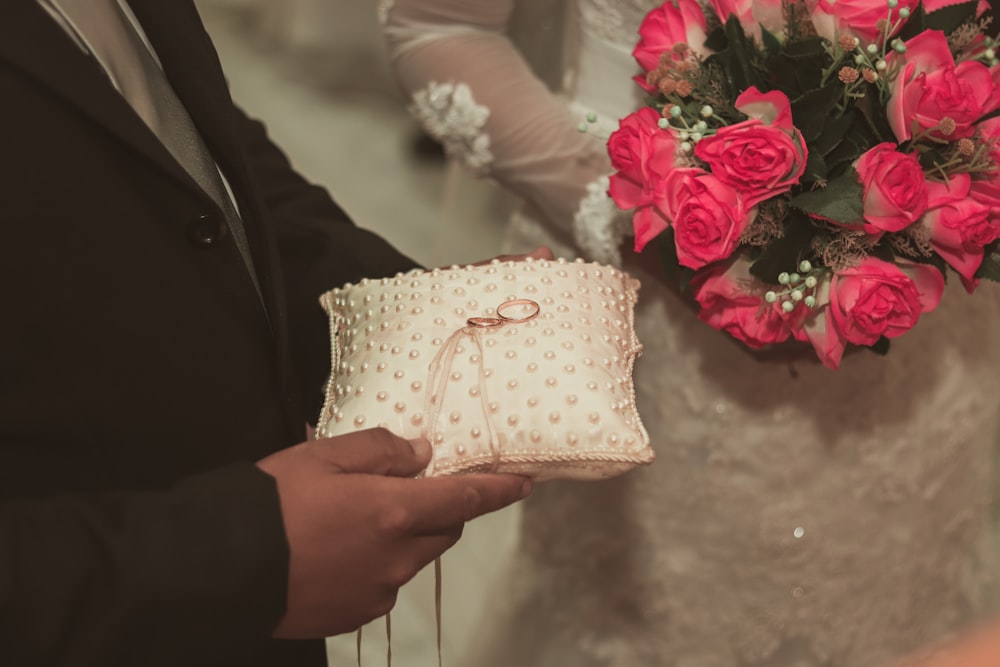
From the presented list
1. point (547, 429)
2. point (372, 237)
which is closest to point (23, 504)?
point (547, 429)

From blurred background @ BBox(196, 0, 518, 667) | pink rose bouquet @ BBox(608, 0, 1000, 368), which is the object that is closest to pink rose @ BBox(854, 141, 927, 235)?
pink rose bouquet @ BBox(608, 0, 1000, 368)

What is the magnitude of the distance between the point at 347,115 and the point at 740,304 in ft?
9.66

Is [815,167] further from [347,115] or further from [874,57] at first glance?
[347,115]

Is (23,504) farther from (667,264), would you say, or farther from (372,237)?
(667,264)

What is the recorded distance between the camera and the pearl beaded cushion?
2.92 ft

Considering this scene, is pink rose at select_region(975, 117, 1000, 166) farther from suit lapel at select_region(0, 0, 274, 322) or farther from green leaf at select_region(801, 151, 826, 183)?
suit lapel at select_region(0, 0, 274, 322)

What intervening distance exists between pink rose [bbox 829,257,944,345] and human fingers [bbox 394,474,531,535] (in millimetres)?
384

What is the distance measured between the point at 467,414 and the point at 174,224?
0.32m

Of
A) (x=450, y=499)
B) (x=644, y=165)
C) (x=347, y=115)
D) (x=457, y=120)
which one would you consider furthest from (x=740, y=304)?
(x=347, y=115)

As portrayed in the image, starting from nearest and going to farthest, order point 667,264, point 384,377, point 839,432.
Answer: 1. point 384,377
2. point 667,264
3. point 839,432

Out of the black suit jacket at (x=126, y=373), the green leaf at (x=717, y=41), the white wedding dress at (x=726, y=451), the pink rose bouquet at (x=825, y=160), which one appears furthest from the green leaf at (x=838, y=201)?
the black suit jacket at (x=126, y=373)

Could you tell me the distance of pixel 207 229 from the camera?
81cm

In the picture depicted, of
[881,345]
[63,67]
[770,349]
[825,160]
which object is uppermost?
[63,67]

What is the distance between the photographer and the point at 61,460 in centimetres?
80
